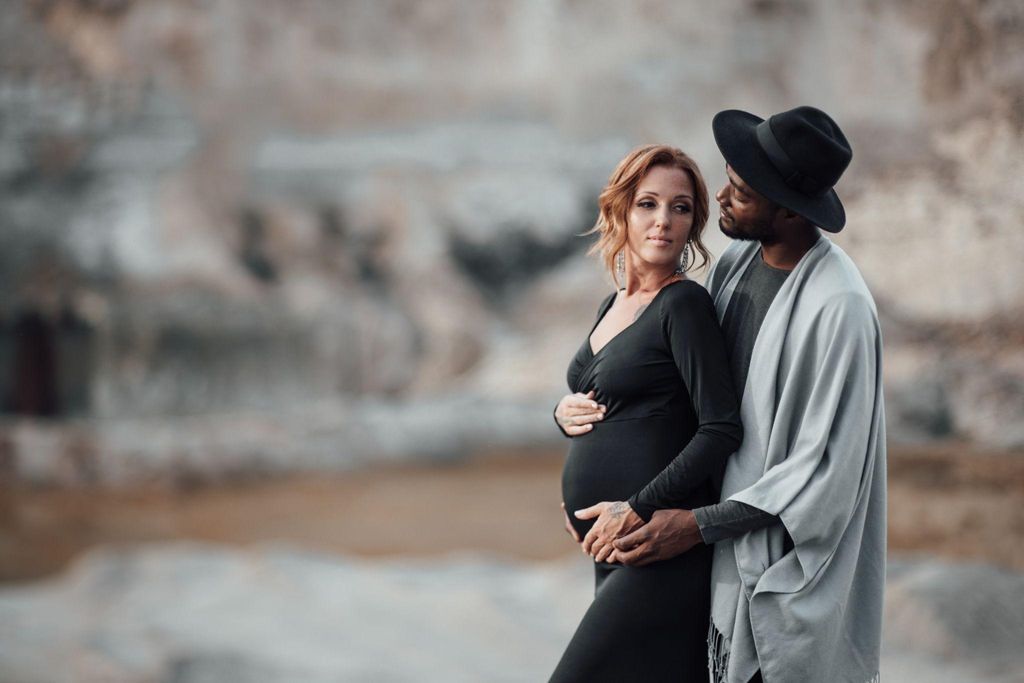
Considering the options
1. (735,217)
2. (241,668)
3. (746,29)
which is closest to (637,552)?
(735,217)

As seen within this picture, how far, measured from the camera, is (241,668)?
4965 millimetres

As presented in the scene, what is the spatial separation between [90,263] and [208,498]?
5.46 ft

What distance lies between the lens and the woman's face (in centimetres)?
187

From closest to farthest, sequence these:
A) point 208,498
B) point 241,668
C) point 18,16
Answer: point 241,668 → point 208,498 → point 18,16

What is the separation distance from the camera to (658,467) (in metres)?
1.86

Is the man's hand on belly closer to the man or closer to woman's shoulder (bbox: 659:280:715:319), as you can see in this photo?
the man

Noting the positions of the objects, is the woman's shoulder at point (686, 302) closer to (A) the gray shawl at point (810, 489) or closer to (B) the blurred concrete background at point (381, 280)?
(A) the gray shawl at point (810, 489)

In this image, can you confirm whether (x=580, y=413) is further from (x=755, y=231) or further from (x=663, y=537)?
(x=755, y=231)

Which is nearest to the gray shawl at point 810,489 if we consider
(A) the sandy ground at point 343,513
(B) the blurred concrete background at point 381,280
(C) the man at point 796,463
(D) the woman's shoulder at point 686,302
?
(C) the man at point 796,463

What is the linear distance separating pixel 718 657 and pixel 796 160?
877 mm

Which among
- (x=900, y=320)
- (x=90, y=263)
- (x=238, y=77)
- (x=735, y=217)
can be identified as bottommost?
(x=735, y=217)

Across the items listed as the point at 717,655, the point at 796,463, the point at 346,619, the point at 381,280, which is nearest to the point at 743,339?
the point at 796,463

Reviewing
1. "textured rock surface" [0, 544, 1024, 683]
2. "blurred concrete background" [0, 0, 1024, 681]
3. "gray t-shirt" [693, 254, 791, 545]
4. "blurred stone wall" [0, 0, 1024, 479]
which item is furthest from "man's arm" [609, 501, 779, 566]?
"blurred stone wall" [0, 0, 1024, 479]

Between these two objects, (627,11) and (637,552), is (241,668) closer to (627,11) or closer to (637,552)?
(637,552)
